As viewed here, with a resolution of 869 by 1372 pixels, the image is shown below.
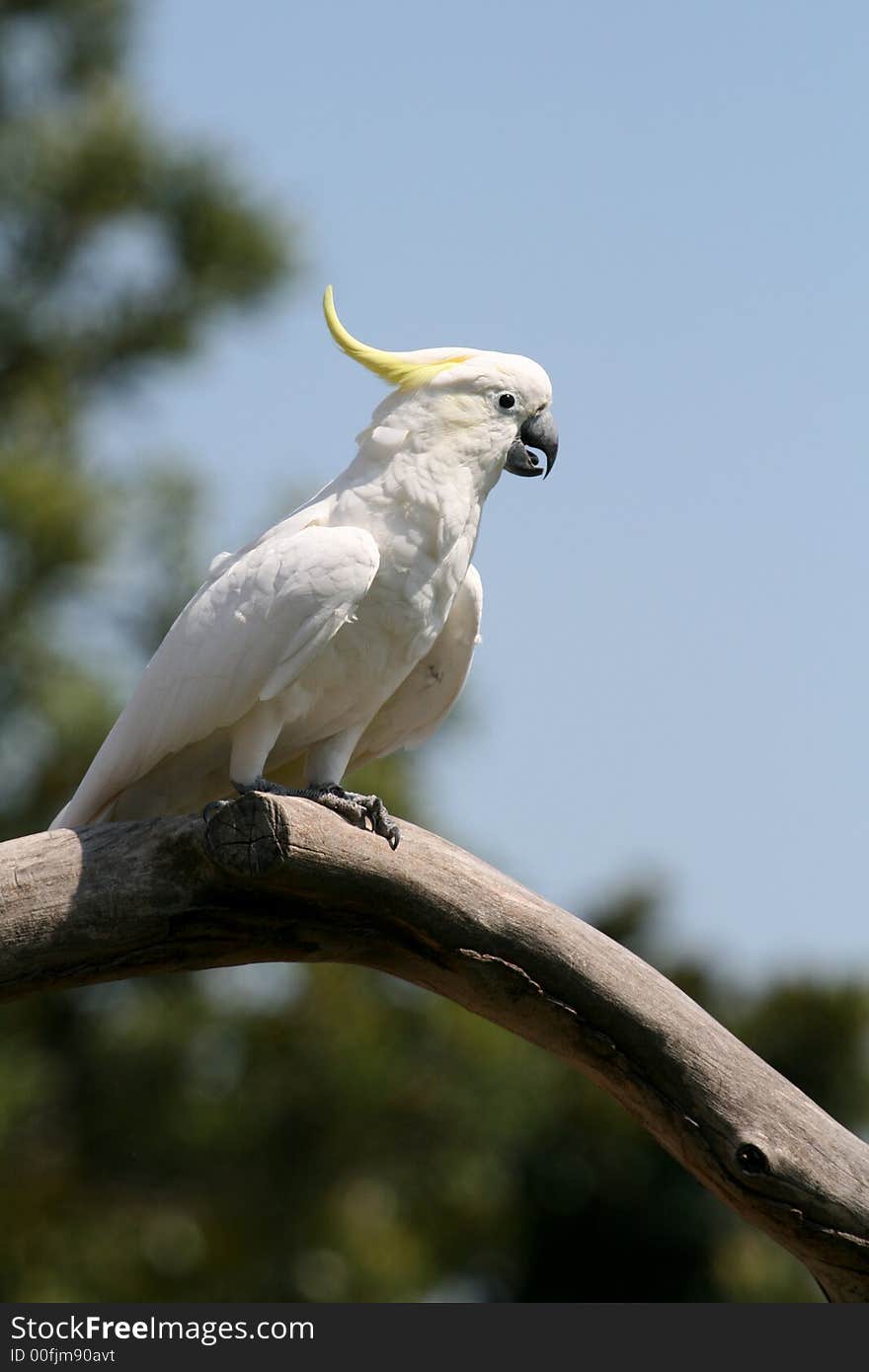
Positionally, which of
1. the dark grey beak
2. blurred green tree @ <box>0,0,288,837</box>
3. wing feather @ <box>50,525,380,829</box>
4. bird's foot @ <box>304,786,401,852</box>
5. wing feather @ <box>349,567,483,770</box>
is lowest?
bird's foot @ <box>304,786,401,852</box>

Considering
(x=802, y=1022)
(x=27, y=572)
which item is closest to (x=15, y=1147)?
(x=27, y=572)

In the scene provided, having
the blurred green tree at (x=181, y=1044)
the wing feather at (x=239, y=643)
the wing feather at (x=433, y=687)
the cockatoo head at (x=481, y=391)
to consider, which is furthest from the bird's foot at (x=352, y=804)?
the blurred green tree at (x=181, y=1044)

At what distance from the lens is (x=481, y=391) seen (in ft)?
8.82

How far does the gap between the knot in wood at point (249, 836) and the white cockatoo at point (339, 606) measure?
229 mm

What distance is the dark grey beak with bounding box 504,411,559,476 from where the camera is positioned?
9.09 ft

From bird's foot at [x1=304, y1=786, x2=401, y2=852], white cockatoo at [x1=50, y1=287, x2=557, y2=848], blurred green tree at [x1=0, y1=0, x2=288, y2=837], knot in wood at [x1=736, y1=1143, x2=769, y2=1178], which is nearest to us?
knot in wood at [x1=736, y1=1143, x2=769, y2=1178]

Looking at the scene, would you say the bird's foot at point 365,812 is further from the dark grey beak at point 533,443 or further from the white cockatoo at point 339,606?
the dark grey beak at point 533,443

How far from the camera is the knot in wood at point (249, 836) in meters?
2.26

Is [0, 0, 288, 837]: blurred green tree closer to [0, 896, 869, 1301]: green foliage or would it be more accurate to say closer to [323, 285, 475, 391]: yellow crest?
[0, 896, 869, 1301]: green foliage

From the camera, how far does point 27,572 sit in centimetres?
590

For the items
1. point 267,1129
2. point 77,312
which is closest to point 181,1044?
point 267,1129

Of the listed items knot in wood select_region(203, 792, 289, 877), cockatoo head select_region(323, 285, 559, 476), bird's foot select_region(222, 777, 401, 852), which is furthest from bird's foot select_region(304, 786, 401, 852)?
cockatoo head select_region(323, 285, 559, 476)

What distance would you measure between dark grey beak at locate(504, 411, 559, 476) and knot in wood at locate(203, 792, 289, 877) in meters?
0.87

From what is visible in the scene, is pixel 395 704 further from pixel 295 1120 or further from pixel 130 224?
pixel 130 224
